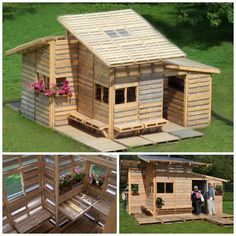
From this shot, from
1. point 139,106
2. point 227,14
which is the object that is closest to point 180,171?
point 139,106

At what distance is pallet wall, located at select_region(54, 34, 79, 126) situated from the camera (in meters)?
34.2

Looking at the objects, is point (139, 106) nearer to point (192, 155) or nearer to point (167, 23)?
point (192, 155)

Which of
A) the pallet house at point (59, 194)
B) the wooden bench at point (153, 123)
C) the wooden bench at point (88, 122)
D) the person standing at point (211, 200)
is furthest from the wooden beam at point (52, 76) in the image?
the person standing at point (211, 200)

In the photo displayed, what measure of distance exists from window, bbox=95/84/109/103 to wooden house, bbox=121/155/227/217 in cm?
274

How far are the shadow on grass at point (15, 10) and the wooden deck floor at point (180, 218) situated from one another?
17.2 meters

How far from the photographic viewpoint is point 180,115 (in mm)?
35344

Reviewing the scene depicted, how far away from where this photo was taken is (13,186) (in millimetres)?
29656

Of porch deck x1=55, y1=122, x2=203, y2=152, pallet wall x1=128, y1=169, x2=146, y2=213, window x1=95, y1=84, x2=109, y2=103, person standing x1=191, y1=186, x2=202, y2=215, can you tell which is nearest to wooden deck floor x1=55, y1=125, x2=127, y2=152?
porch deck x1=55, y1=122, x2=203, y2=152

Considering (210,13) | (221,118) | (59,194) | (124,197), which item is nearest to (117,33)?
(221,118)

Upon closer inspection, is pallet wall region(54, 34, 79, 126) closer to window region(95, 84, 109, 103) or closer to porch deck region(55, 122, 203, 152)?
porch deck region(55, 122, 203, 152)

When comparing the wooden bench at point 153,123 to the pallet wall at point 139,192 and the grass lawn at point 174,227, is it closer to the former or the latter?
the pallet wall at point 139,192

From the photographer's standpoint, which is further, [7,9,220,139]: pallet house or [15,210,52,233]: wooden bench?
[7,9,220,139]: pallet house

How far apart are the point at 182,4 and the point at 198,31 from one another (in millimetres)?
2166

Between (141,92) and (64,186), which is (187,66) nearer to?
(141,92)
